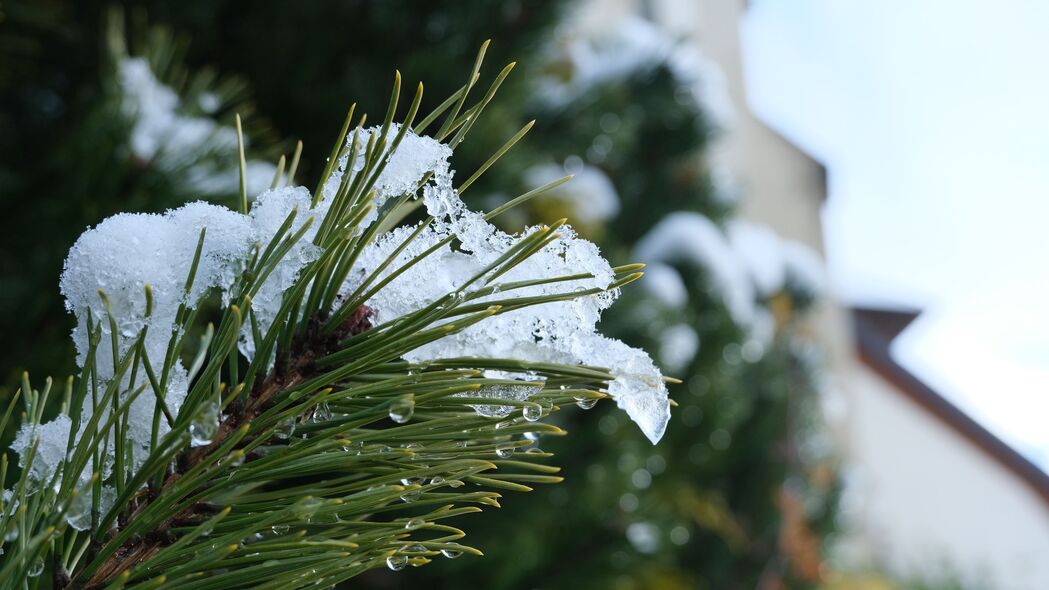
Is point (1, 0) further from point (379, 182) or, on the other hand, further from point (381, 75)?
point (379, 182)

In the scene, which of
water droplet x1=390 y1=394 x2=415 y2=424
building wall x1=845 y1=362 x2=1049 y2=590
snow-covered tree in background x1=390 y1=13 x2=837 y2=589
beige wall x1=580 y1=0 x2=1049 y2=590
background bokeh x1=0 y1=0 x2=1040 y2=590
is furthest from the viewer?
building wall x1=845 y1=362 x2=1049 y2=590

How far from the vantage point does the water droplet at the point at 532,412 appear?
16.6 inches

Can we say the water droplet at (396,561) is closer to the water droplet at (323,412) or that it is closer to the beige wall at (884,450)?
the water droplet at (323,412)

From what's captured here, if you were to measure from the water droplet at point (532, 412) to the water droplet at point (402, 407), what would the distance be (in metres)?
0.07

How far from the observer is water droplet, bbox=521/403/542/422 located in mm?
420

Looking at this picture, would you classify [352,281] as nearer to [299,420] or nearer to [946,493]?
[299,420]

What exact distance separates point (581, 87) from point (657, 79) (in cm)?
60

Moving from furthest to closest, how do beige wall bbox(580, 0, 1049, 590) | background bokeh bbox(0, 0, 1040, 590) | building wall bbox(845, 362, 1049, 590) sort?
building wall bbox(845, 362, 1049, 590) < beige wall bbox(580, 0, 1049, 590) < background bokeh bbox(0, 0, 1040, 590)

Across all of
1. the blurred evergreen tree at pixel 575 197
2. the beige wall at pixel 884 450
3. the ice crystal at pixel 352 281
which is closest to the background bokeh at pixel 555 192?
the blurred evergreen tree at pixel 575 197

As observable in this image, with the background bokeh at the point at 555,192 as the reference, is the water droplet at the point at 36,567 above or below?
below

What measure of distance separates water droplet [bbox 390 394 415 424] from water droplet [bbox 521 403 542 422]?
7 centimetres

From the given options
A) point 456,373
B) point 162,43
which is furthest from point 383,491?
point 162,43

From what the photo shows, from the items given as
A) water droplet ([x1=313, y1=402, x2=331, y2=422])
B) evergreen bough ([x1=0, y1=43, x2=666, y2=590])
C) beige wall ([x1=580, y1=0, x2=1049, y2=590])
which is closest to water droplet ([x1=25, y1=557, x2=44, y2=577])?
evergreen bough ([x1=0, y1=43, x2=666, y2=590])

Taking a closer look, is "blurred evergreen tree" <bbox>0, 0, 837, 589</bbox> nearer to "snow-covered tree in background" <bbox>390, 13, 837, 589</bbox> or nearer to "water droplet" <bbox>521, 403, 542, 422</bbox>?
"snow-covered tree in background" <bbox>390, 13, 837, 589</bbox>
